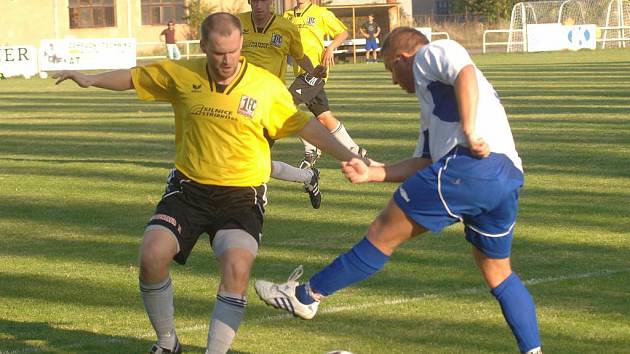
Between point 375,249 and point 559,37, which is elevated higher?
point 375,249

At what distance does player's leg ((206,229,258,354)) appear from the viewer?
6449mm

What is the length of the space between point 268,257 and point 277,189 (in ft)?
13.4

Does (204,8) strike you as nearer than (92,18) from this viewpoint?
No

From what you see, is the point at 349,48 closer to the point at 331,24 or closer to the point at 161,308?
the point at 331,24

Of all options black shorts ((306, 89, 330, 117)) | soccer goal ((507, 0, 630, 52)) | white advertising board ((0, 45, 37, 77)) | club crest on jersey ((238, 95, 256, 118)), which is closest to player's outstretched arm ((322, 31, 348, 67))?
black shorts ((306, 89, 330, 117))

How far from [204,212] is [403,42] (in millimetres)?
1459

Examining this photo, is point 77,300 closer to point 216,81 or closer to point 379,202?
point 216,81

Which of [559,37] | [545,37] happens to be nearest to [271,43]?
[559,37]

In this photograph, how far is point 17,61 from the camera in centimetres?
4775

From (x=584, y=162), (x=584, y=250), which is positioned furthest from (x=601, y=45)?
(x=584, y=250)

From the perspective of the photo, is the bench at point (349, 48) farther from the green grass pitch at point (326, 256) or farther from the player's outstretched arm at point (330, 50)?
the player's outstretched arm at point (330, 50)

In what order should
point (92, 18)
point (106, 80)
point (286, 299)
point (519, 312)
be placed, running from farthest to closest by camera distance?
point (92, 18), point (106, 80), point (286, 299), point (519, 312)

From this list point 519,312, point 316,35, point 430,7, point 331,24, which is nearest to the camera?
point 519,312

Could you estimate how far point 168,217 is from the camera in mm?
6887
